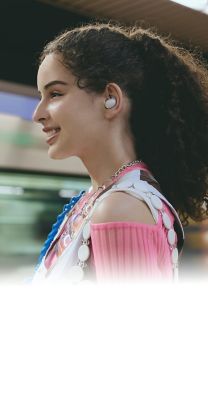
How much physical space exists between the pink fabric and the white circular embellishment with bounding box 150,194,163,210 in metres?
0.04

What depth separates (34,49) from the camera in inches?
184

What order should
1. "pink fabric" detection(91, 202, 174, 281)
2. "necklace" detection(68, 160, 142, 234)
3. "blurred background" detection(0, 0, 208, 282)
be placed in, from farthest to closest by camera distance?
"blurred background" detection(0, 0, 208, 282), "necklace" detection(68, 160, 142, 234), "pink fabric" detection(91, 202, 174, 281)

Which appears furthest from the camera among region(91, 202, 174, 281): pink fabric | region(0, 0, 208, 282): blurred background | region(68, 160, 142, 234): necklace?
region(0, 0, 208, 282): blurred background

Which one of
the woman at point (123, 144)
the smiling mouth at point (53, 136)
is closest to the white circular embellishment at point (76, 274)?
the woman at point (123, 144)

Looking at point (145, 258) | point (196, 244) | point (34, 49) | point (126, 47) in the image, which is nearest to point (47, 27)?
point (34, 49)

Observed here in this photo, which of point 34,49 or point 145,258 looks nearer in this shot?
point 145,258

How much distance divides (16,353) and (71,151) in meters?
0.48

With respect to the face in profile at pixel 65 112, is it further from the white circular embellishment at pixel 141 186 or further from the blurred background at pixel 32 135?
the blurred background at pixel 32 135

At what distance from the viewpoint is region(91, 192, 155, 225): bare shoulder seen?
0.74m

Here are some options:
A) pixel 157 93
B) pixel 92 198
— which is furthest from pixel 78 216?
pixel 157 93

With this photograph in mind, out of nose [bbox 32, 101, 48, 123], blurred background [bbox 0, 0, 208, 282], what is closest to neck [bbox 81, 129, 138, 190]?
nose [bbox 32, 101, 48, 123]

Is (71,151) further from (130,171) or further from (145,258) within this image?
(145,258)

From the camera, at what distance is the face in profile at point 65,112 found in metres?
0.90

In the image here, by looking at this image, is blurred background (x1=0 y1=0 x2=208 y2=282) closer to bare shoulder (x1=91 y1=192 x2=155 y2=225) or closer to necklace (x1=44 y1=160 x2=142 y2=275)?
necklace (x1=44 y1=160 x2=142 y2=275)
